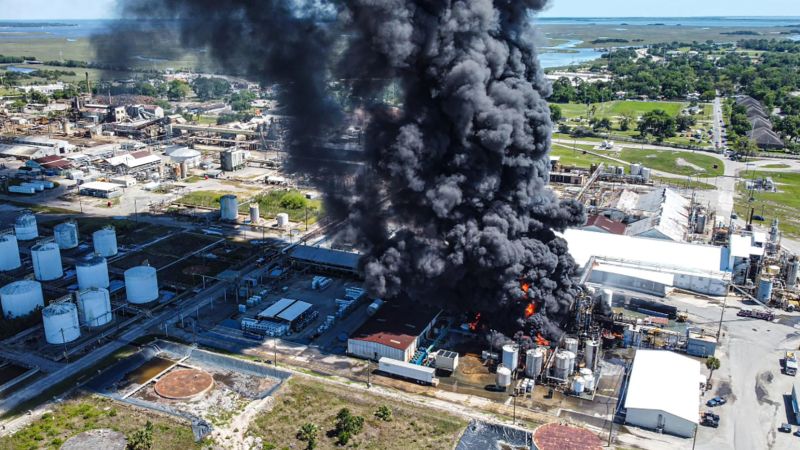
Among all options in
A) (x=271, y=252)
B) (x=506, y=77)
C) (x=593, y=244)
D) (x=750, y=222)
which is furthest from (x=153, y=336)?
(x=750, y=222)

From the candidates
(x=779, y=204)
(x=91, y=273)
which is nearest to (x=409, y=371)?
(x=91, y=273)

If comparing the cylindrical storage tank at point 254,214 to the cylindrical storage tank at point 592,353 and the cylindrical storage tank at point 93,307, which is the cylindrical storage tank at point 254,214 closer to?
the cylindrical storage tank at point 93,307

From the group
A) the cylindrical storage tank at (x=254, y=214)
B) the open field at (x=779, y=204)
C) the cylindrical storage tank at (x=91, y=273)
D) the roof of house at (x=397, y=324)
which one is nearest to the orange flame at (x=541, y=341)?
the roof of house at (x=397, y=324)

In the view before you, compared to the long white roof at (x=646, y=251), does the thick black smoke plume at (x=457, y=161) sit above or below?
above

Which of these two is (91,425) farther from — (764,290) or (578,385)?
(764,290)

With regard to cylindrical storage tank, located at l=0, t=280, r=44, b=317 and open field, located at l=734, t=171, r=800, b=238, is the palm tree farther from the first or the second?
open field, located at l=734, t=171, r=800, b=238
